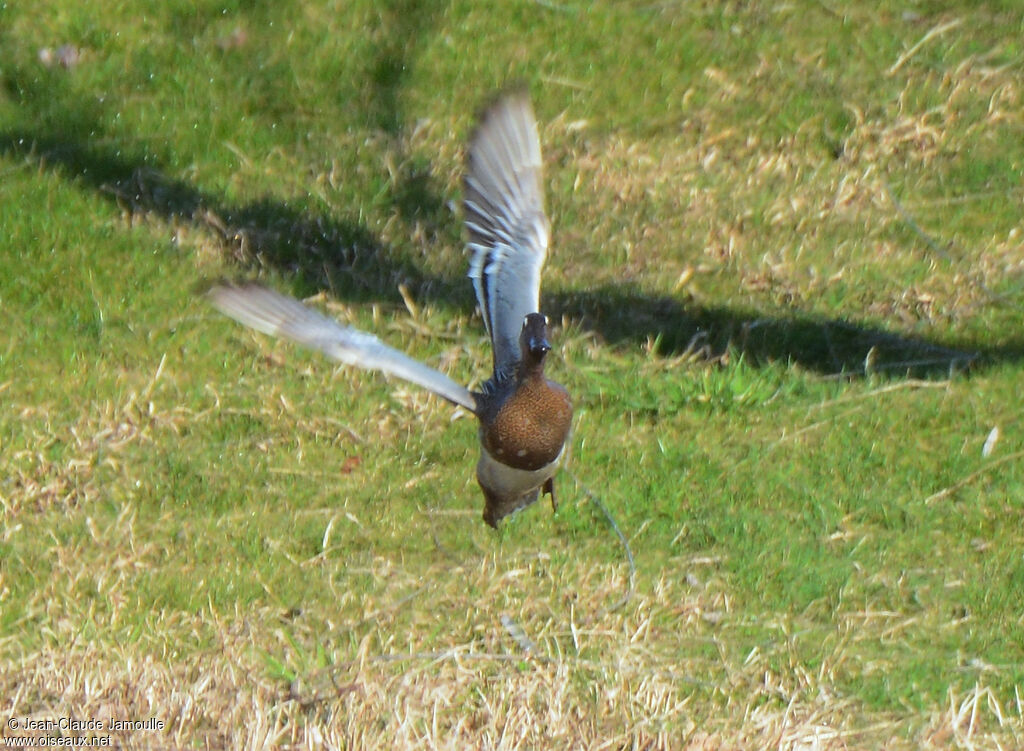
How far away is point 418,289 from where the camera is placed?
702 cm

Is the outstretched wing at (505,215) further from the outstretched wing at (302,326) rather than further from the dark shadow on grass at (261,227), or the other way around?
the dark shadow on grass at (261,227)

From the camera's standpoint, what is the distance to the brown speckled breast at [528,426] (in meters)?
5.10

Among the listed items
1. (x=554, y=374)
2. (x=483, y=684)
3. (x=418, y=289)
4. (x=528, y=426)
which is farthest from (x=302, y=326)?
(x=418, y=289)

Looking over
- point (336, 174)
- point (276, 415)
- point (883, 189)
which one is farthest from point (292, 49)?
point (883, 189)

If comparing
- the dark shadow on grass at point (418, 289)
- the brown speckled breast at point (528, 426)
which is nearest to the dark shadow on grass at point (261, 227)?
the dark shadow on grass at point (418, 289)

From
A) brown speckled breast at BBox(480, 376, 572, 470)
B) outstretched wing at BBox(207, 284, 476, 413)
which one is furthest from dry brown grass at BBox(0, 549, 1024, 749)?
outstretched wing at BBox(207, 284, 476, 413)

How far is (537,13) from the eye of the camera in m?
8.19

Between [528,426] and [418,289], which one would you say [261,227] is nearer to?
[418,289]

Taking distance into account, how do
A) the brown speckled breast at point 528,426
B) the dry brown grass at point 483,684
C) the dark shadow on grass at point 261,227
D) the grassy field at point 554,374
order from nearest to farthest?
the dry brown grass at point 483,684 → the grassy field at point 554,374 → the brown speckled breast at point 528,426 → the dark shadow on grass at point 261,227

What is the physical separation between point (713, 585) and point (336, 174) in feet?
10.6

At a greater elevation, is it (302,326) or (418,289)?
(302,326)

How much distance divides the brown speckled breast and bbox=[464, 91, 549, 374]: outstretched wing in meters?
0.39

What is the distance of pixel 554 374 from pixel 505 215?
100cm

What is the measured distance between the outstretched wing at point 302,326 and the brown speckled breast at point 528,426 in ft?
1.54
